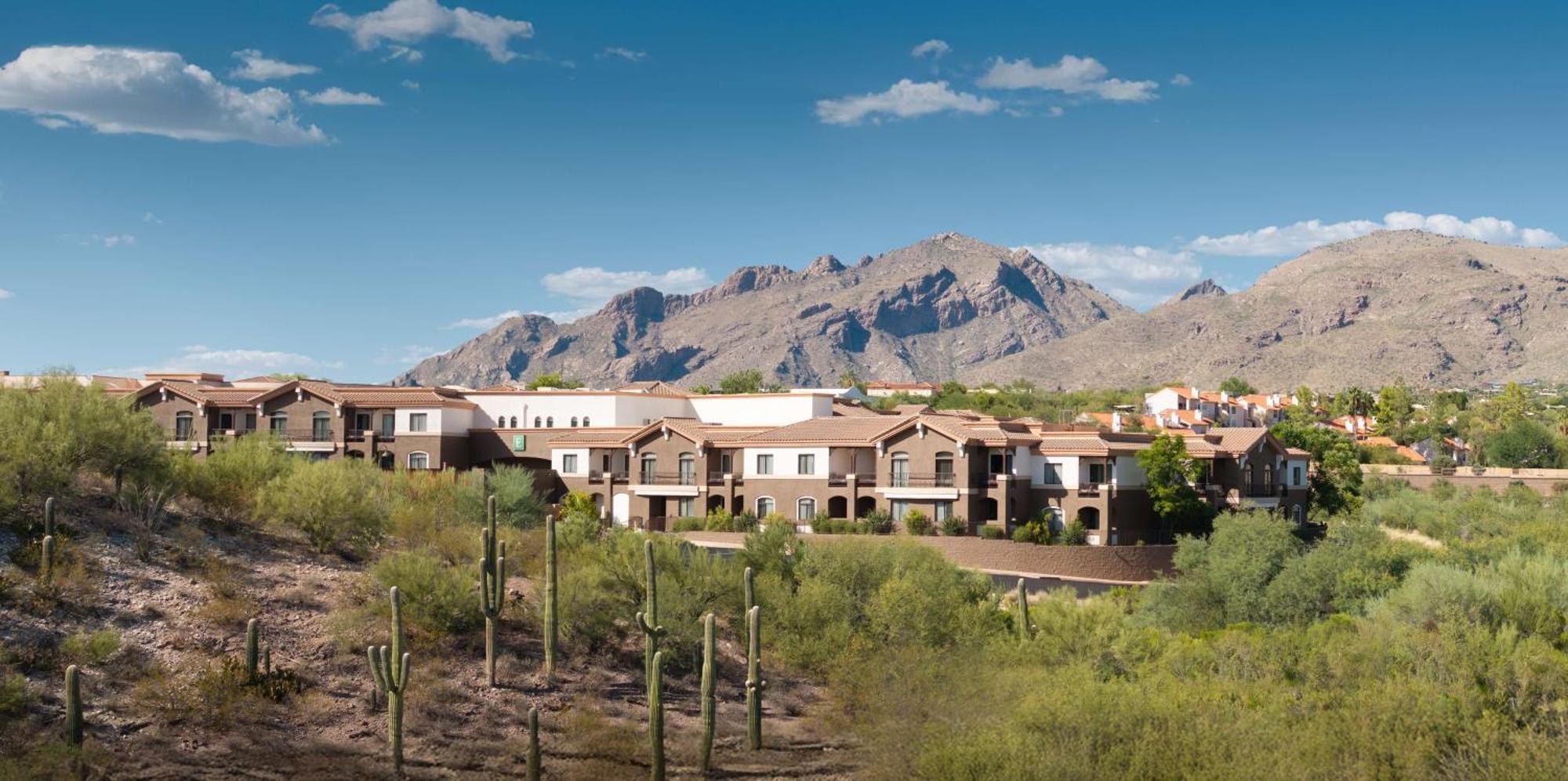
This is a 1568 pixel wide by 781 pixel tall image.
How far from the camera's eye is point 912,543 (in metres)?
42.8

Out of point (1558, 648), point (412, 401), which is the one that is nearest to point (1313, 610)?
point (1558, 648)

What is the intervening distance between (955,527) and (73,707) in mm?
37874

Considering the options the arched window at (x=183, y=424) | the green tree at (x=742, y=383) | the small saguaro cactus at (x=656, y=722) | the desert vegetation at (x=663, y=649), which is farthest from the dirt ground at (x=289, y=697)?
the green tree at (x=742, y=383)

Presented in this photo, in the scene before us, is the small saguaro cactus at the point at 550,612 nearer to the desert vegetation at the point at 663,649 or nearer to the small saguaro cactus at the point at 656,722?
the desert vegetation at the point at 663,649

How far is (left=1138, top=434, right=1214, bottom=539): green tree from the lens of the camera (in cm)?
6006

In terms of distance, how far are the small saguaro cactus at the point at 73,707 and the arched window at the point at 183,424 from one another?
146ft

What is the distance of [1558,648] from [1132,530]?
28.9 meters

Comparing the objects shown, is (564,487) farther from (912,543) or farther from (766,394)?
(912,543)

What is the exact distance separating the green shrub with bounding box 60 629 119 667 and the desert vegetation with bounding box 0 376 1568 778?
0.27ft

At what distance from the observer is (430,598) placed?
3388cm

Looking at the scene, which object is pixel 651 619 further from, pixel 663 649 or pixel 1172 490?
pixel 1172 490

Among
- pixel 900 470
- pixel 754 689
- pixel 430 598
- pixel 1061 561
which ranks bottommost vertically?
pixel 754 689

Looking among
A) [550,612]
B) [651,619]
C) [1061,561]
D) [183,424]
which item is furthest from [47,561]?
[183,424]

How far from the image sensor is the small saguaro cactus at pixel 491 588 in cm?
3206
